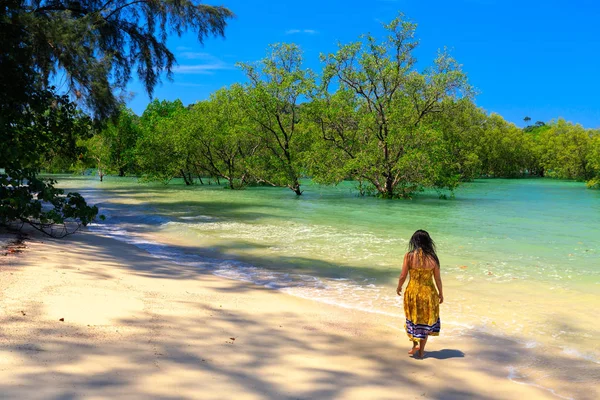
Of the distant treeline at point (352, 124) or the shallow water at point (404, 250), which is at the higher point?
the distant treeline at point (352, 124)

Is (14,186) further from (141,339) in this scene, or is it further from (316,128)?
(316,128)

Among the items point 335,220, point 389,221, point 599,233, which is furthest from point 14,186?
point 599,233

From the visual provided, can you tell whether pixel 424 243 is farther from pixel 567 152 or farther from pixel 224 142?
pixel 567 152

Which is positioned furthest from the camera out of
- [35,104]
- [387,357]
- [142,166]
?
[142,166]

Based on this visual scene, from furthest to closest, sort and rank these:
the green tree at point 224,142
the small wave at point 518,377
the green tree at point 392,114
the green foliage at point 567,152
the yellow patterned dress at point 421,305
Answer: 1. the green foliage at point 567,152
2. the green tree at point 224,142
3. the green tree at point 392,114
4. the yellow patterned dress at point 421,305
5. the small wave at point 518,377

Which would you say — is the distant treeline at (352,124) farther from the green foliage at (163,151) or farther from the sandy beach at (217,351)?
the sandy beach at (217,351)

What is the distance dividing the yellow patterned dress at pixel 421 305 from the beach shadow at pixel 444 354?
0.24 metres

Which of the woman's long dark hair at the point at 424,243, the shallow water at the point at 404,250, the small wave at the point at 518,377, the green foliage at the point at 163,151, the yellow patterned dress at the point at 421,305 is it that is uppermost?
the green foliage at the point at 163,151

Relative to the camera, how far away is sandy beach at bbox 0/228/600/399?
364cm

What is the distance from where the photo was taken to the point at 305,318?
237 inches

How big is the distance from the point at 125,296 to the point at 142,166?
137 feet

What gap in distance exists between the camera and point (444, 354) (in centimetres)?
505

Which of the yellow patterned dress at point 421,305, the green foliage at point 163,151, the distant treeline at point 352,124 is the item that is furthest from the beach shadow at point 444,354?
the green foliage at point 163,151

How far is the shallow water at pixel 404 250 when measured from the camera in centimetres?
660
